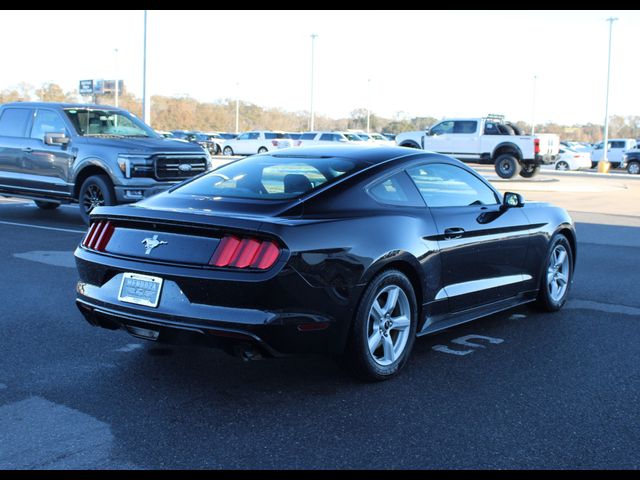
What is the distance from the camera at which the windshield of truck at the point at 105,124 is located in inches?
519

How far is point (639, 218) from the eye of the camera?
1636 cm

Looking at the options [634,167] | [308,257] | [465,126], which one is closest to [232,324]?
[308,257]

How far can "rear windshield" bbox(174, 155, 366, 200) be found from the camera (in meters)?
5.28

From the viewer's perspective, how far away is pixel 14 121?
45.3 feet

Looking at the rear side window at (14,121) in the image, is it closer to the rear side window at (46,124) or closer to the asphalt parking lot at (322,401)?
the rear side window at (46,124)

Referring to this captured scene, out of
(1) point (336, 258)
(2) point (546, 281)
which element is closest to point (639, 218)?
(2) point (546, 281)

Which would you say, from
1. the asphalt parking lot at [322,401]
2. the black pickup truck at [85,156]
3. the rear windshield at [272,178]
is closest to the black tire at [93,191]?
the black pickup truck at [85,156]

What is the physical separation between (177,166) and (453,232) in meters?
8.03

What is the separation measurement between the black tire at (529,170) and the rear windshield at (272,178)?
25305 mm

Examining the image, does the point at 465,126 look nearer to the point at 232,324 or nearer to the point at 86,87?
the point at 232,324

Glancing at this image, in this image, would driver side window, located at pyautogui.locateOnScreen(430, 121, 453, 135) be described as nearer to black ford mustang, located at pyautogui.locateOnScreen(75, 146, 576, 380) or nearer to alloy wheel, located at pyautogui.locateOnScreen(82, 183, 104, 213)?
alloy wheel, located at pyautogui.locateOnScreen(82, 183, 104, 213)

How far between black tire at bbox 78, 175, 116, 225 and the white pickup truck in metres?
19.7

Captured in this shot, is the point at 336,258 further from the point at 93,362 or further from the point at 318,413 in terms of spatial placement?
the point at 93,362
